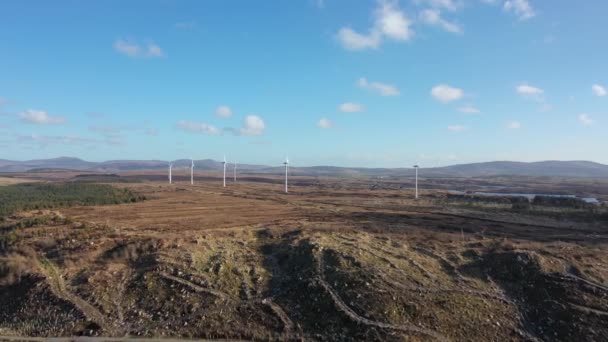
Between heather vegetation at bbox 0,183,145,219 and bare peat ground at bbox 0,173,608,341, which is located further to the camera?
heather vegetation at bbox 0,183,145,219

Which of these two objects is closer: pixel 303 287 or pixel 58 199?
pixel 303 287

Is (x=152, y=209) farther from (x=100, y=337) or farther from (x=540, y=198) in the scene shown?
(x=540, y=198)

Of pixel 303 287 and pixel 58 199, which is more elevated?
pixel 58 199

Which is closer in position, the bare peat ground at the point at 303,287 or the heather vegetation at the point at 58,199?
the bare peat ground at the point at 303,287

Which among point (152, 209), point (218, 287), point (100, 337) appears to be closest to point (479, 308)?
point (218, 287)

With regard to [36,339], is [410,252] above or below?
above

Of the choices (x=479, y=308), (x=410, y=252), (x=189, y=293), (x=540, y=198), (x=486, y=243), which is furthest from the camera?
(x=540, y=198)

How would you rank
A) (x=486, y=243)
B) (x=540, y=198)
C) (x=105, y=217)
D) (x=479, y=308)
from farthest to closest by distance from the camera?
(x=540, y=198) < (x=105, y=217) < (x=486, y=243) < (x=479, y=308)

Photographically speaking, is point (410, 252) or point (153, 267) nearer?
point (153, 267)
